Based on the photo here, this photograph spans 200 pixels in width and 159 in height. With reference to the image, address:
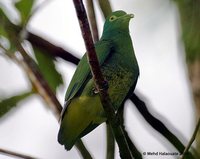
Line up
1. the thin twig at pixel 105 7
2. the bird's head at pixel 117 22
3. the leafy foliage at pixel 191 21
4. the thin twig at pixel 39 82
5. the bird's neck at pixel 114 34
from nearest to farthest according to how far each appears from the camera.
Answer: the leafy foliage at pixel 191 21, the thin twig at pixel 39 82, the thin twig at pixel 105 7, the bird's head at pixel 117 22, the bird's neck at pixel 114 34

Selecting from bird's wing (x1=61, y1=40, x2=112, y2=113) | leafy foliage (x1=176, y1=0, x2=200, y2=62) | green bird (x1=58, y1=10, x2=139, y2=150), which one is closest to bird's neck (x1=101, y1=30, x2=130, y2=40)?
green bird (x1=58, y1=10, x2=139, y2=150)

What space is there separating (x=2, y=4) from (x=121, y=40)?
0.80 m

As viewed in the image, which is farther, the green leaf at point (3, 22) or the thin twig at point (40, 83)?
the green leaf at point (3, 22)

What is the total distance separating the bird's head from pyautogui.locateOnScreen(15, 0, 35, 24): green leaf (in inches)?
16.0

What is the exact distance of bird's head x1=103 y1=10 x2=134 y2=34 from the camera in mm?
1795

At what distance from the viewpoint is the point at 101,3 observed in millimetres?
1609

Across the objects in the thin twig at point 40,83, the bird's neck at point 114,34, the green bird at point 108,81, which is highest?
the thin twig at point 40,83

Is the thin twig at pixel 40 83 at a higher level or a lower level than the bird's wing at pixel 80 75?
higher

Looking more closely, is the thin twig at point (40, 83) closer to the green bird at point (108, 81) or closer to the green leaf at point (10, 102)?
the green leaf at point (10, 102)

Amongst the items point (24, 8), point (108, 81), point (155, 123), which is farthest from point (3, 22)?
point (108, 81)

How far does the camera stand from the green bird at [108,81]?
1829 millimetres

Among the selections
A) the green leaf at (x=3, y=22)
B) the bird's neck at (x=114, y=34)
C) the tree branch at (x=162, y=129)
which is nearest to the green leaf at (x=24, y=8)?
the green leaf at (x=3, y=22)

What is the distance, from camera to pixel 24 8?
4.68 ft

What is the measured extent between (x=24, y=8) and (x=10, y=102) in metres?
0.33
